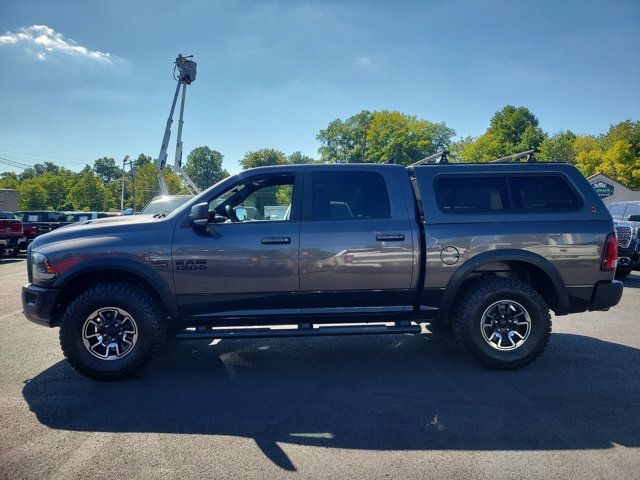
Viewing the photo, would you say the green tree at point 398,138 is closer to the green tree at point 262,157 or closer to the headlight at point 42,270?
the green tree at point 262,157

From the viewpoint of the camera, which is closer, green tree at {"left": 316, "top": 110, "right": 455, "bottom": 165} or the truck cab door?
the truck cab door

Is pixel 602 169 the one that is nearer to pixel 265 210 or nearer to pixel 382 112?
pixel 382 112

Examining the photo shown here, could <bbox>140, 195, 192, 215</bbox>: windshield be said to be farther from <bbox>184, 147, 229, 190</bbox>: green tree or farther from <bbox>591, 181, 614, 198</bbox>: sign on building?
<bbox>184, 147, 229, 190</bbox>: green tree

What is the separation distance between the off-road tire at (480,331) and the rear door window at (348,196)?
1245mm

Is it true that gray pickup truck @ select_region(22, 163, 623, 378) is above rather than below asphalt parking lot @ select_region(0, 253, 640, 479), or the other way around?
above

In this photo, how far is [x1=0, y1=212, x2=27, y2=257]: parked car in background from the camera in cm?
1441

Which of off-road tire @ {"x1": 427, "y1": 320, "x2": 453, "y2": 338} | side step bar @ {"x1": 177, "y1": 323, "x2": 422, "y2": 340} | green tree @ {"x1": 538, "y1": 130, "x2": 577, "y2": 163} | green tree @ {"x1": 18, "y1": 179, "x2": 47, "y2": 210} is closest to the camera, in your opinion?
side step bar @ {"x1": 177, "y1": 323, "x2": 422, "y2": 340}

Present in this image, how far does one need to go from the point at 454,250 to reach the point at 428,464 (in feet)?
6.80

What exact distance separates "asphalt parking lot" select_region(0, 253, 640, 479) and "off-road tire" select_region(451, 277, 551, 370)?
0.17 metres

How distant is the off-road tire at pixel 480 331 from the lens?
13.1 ft

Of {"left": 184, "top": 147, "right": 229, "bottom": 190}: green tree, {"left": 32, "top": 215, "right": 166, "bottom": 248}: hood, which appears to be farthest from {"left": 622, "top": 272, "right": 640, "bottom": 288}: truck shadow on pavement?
{"left": 184, "top": 147, "right": 229, "bottom": 190}: green tree

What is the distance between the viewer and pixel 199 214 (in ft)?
12.2

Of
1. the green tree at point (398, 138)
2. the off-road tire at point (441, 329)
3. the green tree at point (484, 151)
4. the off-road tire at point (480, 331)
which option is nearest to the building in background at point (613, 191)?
the green tree at point (484, 151)

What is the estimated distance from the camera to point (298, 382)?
3803mm
